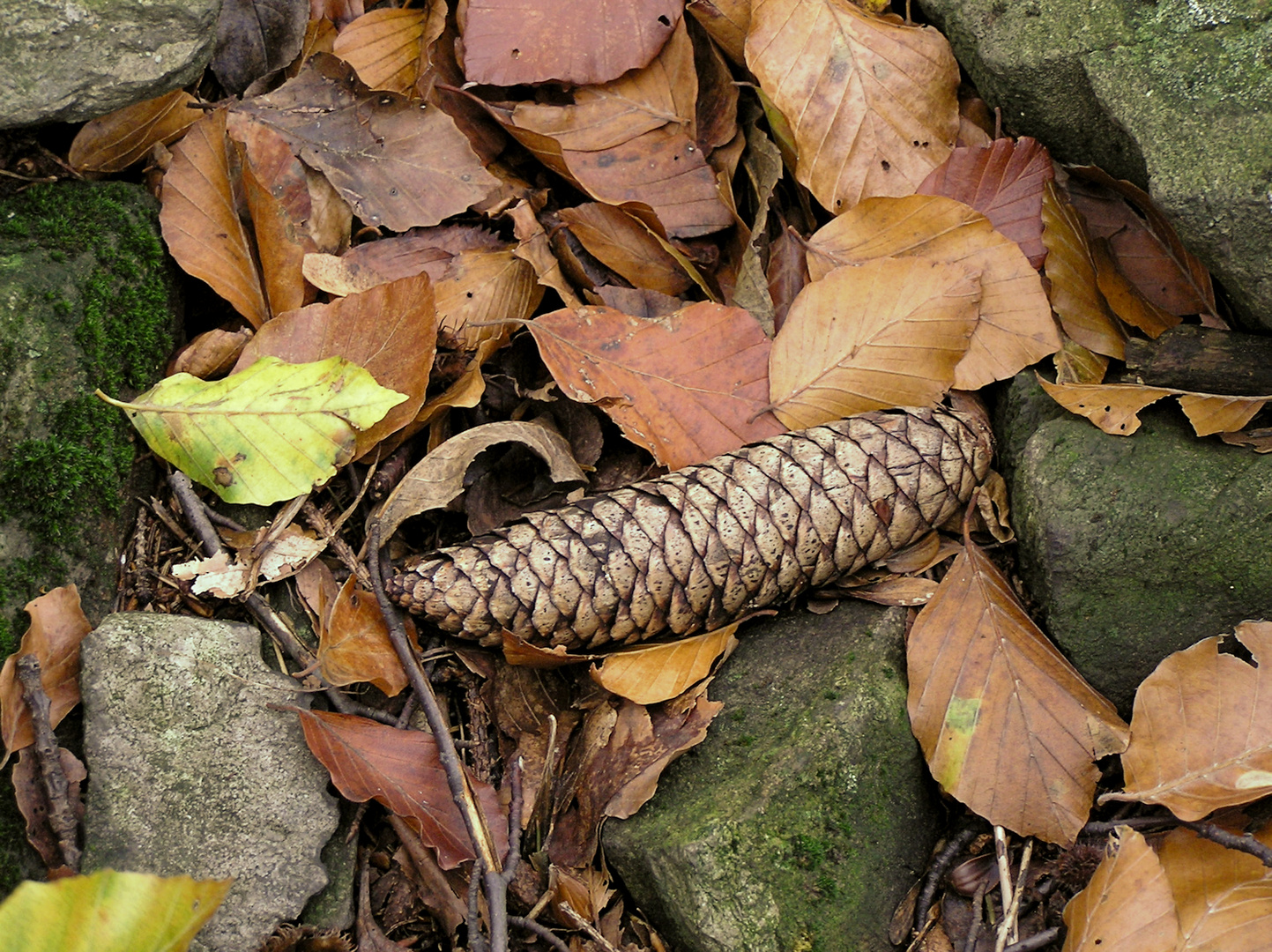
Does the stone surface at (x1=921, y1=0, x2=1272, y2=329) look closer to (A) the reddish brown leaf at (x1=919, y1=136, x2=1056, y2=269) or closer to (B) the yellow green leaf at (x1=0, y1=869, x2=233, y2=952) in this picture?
(A) the reddish brown leaf at (x1=919, y1=136, x2=1056, y2=269)

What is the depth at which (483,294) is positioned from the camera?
1.98 metres

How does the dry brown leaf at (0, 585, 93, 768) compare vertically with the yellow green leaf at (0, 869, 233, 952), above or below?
below

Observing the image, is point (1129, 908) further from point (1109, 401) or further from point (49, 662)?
point (49, 662)

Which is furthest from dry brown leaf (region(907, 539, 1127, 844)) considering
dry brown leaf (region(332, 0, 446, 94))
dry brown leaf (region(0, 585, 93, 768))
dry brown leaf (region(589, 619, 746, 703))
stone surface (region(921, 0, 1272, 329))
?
dry brown leaf (region(332, 0, 446, 94))

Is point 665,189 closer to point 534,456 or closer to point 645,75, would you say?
point 645,75

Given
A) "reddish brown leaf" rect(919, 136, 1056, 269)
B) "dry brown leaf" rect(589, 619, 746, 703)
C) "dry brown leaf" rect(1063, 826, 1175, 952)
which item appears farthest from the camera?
"reddish brown leaf" rect(919, 136, 1056, 269)

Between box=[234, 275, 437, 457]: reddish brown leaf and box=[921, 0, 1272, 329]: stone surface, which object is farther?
box=[234, 275, 437, 457]: reddish brown leaf

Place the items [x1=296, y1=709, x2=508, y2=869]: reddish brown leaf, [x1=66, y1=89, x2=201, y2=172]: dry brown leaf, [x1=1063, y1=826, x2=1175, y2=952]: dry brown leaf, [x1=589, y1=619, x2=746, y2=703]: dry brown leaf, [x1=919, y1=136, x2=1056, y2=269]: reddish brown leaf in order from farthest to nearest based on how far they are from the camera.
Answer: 1. [x1=919, y1=136, x2=1056, y2=269]: reddish brown leaf
2. [x1=66, y1=89, x2=201, y2=172]: dry brown leaf
3. [x1=589, y1=619, x2=746, y2=703]: dry brown leaf
4. [x1=296, y1=709, x2=508, y2=869]: reddish brown leaf
5. [x1=1063, y1=826, x2=1175, y2=952]: dry brown leaf

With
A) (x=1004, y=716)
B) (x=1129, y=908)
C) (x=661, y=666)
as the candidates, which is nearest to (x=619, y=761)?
(x=661, y=666)

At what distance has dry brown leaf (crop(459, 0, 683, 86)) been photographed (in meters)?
2.04

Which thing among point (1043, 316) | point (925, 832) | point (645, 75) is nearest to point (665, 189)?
point (645, 75)

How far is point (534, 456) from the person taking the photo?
75.4 inches

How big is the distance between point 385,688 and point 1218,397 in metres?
1.48

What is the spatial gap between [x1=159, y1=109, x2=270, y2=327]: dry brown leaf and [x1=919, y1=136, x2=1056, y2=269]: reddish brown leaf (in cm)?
129
